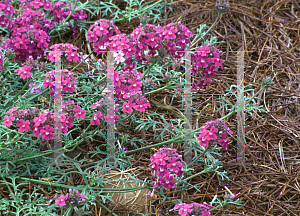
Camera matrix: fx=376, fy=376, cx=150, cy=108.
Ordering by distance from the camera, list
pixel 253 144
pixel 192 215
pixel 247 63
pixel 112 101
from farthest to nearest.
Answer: pixel 247 63 < pixel 253 144 < pixel 112 101 < pixel 192 215

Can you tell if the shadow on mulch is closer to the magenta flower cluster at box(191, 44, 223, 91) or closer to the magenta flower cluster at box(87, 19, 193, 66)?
the magenta flower cluster at box(191, 44, 223, 91)

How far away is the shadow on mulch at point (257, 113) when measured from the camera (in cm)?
279

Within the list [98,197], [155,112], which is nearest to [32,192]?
[98,197]

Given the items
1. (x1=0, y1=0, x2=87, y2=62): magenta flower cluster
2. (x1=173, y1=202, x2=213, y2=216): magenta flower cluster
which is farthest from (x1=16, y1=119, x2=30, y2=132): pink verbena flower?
(x1=173, y1=202, x2=213, y2=216): magenta flower cluster

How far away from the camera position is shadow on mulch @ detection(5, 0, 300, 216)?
2.79m

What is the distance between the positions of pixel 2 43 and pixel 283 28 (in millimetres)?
2878

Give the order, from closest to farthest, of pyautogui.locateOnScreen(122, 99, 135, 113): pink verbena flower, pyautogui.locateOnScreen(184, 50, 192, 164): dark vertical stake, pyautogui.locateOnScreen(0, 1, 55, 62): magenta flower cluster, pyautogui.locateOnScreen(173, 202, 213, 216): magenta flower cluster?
pyautogui.locateOnScreen(173, 202, 213, 216): magenta flower cluster
pyautogui.locateOnScreen(122, 99, 135, 113): pink verbena flower
pyautogui.locateOnScreen(184, 50, 192, 164): dark vertical stake
pyautogui.locateOnScreen(0, 1, 55, 62): magenta flower cluster

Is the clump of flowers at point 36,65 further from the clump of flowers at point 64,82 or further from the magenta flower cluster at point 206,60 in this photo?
the magenta flower cluster at point 206,60

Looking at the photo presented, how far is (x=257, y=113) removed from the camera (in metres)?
3.37

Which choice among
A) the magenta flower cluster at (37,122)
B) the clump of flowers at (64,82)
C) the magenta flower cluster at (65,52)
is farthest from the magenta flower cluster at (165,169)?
the magenta flower cluster at (65,52)

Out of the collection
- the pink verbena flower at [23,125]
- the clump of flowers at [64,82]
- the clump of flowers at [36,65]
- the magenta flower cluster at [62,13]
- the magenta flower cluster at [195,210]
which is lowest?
the magenta flower cluster at [195,210]

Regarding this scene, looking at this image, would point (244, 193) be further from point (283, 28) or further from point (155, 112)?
point (283, 28)

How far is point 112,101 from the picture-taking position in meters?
2.65

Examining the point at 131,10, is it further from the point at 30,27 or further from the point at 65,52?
the point at 65,52
